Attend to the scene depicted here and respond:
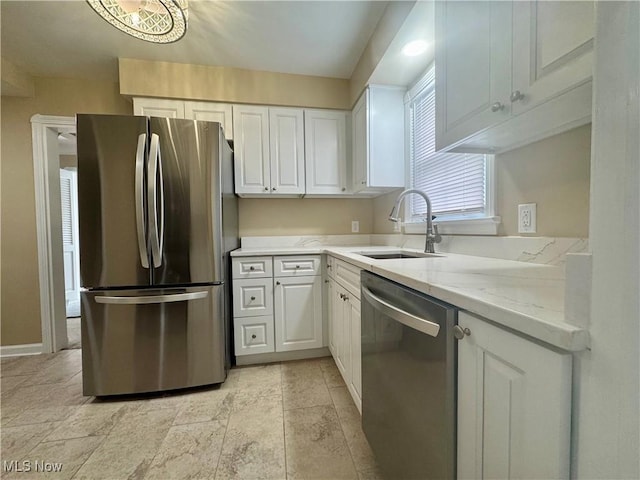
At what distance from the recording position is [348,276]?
5.04ft

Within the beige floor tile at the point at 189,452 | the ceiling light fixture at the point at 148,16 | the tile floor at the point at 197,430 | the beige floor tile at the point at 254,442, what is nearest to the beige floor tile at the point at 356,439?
the tile floor at the point at 197,430

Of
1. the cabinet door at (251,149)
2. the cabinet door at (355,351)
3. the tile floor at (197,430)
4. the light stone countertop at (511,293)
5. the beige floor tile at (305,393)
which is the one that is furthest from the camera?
the cabinet door at (251,149)

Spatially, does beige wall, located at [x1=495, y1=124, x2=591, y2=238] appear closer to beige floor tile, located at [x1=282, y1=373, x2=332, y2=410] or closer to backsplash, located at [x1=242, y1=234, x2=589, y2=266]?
backsplash, located at [x1=242, y1=234, x2=589, y2=266]

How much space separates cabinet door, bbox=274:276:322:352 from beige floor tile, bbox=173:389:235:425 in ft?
1.73

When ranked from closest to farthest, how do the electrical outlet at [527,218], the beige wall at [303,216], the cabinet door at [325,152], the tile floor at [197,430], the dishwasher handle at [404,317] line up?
the dishwasher handle at [404,317] < the electrical outlet at [527,218] < the tile floor at [197,430] < the cabinet door at [325,152] < the beige wall at [303,216]

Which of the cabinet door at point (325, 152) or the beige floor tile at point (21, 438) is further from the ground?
the cabinet door at point (325, 152)

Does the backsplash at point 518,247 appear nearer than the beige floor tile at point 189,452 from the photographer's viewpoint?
Yes

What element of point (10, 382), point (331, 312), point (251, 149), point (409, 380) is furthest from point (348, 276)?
point (10, 382)

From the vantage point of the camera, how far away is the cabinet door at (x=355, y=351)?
136 centimetres

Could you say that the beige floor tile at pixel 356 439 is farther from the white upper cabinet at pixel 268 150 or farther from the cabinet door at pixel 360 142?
the white upper cabinet at pixel 268 150

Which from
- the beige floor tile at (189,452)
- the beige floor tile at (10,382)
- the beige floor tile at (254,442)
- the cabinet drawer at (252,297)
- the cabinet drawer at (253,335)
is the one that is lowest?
the beige floor tile at (10,382)

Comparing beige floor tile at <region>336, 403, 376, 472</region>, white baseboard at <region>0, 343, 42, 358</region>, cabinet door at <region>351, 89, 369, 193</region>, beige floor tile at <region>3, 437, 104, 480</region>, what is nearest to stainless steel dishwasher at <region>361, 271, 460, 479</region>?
beige floor tile at <region>336, 403, 376, 472</region>

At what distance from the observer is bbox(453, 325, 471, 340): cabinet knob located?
622mm

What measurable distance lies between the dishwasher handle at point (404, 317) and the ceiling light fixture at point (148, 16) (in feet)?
5.85
